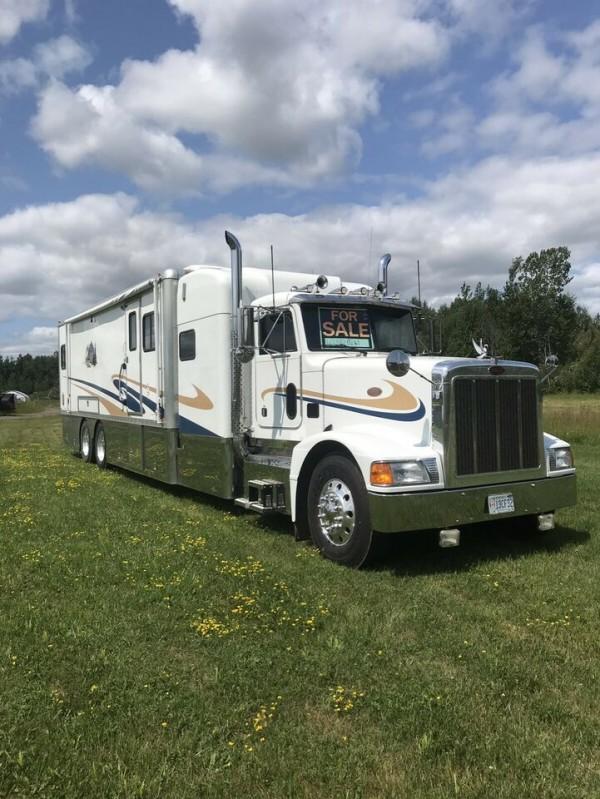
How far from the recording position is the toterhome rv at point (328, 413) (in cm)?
615

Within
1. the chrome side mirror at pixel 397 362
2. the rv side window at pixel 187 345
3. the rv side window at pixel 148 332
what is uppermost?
the rv side window at pixel 148 332

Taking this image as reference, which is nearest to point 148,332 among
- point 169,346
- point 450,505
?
point 169,346

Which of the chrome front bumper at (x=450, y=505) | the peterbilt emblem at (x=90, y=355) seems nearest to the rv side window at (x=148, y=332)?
the peterbilt emblem at (x=90, y=355)

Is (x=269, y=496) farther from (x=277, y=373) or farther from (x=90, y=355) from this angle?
(x=90, y=355)

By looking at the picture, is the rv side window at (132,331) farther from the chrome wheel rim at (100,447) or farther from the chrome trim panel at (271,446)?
the chrome trim panel at (271,446)

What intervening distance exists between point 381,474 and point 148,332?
5.82 m

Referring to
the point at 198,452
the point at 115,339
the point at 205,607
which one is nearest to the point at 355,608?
the point at 205,607

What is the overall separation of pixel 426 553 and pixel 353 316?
2.78 m

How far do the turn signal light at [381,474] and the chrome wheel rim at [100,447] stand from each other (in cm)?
899

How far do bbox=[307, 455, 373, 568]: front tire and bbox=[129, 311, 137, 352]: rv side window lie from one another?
548cm

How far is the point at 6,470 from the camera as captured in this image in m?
13.3

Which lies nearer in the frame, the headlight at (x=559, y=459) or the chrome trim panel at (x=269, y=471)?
the headlight at (x=559, y=459)

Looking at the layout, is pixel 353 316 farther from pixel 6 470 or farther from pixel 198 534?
pixel 6 470

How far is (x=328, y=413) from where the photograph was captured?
7219mm
